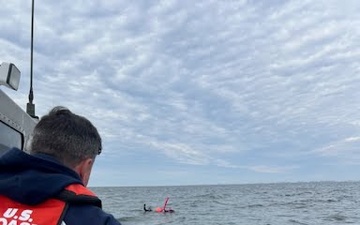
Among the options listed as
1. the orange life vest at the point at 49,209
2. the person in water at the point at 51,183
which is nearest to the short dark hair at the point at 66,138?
the person in water at the point at 51,183

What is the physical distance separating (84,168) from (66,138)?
0.17m

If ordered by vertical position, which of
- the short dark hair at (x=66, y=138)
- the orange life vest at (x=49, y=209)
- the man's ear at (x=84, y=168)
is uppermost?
the short dark hair at (x=66, y=138)

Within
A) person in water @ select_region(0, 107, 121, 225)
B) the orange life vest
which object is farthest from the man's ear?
the orange life vest

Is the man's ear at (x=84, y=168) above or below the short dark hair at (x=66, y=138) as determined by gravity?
below

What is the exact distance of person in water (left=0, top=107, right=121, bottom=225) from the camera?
1932 millimetres

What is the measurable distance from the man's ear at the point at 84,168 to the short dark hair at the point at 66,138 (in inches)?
0.9

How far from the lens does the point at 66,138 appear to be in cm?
209

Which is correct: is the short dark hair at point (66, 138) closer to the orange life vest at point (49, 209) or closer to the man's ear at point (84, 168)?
the man's ear at point (84, 168)

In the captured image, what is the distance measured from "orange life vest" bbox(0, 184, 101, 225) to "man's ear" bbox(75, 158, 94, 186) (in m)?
0.16

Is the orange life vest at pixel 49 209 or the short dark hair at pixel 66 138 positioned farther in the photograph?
the short dark hair at pixel 66 138

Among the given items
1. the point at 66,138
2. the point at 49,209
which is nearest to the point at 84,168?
the point at 66,138

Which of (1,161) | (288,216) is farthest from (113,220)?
(288,216)

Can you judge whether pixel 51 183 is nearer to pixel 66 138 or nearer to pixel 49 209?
pixel 49 209

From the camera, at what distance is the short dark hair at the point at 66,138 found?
2.08 meters
